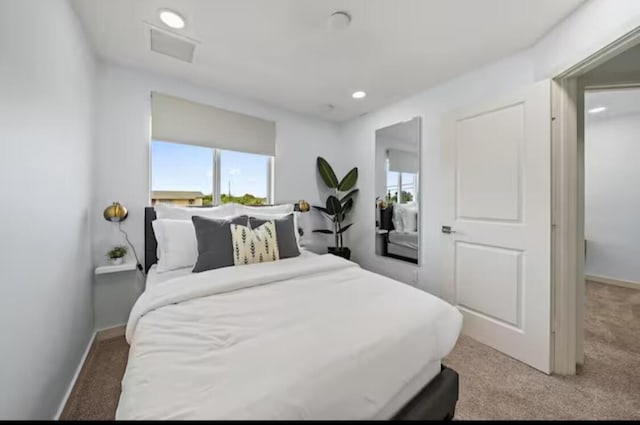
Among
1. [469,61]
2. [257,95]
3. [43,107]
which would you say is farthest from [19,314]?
[469,61]

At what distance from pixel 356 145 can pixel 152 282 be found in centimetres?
297

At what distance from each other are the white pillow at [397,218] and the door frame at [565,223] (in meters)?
1.50

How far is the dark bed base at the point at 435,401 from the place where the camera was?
0.97 m

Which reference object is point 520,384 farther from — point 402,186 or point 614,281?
point 614,281

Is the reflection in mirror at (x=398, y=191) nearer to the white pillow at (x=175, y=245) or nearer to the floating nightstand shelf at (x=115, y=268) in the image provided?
the white pillow at (x=175, y=245)

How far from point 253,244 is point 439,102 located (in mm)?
2416

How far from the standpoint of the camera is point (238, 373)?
0.75 m

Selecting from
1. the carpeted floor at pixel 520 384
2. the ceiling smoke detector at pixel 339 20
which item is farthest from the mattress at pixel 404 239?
the ceiling smoke detector at pixel 339 20

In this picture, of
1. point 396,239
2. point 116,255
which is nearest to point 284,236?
point 116,255

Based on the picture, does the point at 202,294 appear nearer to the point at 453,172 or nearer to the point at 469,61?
the point at 453,172

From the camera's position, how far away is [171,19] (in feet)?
5.64

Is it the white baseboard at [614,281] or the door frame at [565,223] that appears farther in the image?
the white baseboard at [614,281]

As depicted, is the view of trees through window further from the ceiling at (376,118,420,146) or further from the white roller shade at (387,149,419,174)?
the ceiling at (376,118,420,146)

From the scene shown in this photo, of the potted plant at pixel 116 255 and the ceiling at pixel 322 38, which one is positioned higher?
the ceiling at pixel 322 38
